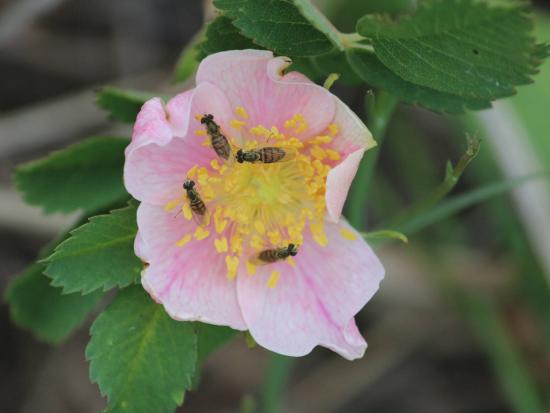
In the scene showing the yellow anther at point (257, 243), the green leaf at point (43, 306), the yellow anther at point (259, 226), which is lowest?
the green leaf at point (43, 306)

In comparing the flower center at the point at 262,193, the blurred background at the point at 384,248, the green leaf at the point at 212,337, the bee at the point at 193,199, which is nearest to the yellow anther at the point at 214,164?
the flower center at the point at 262,193

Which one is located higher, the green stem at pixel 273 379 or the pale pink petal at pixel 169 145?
the pale pink petal at pixel 169 145

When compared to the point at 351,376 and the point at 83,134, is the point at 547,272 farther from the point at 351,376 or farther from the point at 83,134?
the point at 83,134

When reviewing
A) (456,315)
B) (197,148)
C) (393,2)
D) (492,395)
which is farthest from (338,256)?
(492,395)

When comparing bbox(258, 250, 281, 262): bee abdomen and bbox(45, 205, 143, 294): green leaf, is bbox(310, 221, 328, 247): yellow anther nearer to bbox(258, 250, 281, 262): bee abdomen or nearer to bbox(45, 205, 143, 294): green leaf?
bbox(258, 250, 281, 262): bee abdomen

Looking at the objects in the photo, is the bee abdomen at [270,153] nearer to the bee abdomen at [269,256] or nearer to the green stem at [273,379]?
the bee abdomen at [269,256]

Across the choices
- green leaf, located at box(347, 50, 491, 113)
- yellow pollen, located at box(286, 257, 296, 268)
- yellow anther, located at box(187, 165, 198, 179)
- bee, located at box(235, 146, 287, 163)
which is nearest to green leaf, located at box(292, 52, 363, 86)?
green leaf, located at box(347, 50, 491, 113)
